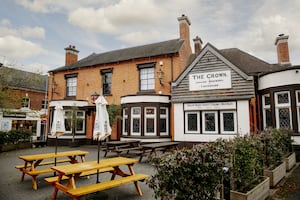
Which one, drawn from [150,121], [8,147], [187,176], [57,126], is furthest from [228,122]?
[8,147]

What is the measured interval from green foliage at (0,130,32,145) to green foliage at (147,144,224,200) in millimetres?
15741

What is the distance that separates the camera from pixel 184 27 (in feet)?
57.7

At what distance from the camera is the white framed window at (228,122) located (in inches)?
470

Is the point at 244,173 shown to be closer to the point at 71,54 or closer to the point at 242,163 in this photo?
the point at 242,163

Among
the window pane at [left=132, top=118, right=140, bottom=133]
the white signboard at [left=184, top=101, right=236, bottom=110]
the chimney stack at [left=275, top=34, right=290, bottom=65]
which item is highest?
the chimney stack at [left=275, top=34, right=290, bottom=65]

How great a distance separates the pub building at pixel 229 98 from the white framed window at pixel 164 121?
1062 mm

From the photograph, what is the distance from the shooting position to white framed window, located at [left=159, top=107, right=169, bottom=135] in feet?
46.5

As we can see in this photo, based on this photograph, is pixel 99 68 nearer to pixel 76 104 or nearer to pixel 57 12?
pixel 76 104

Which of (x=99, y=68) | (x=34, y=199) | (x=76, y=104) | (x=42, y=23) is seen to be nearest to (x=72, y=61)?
(x=99, y=68)

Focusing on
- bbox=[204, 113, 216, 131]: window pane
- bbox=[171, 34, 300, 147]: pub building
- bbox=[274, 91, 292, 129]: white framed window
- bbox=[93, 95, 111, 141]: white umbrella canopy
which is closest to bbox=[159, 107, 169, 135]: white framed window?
bbox=[171, 34, 300, 147]: pub building

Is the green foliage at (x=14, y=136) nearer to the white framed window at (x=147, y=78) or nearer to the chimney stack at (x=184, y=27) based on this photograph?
the white framed window at (x=147, y=78)

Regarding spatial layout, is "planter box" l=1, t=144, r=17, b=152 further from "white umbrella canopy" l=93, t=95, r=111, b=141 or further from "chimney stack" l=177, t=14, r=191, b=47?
"chimney stack" l=177, t=14, r=191, b=47

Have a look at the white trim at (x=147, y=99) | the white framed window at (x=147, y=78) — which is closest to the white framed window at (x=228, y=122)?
the white trim at (x=147, y=99)

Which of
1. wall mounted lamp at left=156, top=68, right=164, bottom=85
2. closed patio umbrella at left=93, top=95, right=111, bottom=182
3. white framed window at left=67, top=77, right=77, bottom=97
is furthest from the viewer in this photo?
white framed window at left=67, top=77, right=77, bottom=97
